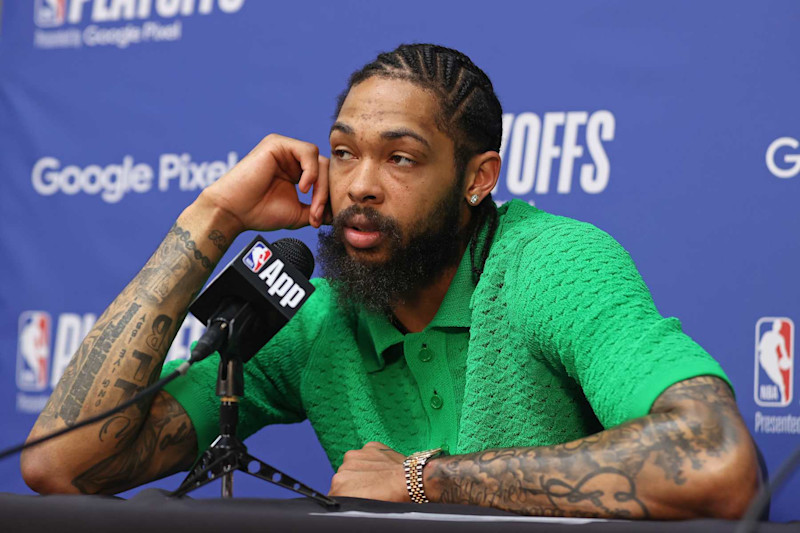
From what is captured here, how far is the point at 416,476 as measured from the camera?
1.44 meters

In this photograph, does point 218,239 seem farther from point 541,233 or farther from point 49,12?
point 49,12

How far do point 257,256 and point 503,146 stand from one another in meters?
1.31

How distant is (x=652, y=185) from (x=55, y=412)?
151cm

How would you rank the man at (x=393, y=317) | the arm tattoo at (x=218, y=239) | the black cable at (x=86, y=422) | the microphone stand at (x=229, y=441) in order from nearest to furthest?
the black cable at (x=86, y=422)
the microphone stand at (x=229, y=441)
the man at (x=393, y=317)
the arm tattoo at (x=218, y=239)

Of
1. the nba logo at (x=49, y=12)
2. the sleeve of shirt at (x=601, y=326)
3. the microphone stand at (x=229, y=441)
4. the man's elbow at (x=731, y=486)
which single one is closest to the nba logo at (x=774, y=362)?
the sleeve of shirt at (x=601, y=326)

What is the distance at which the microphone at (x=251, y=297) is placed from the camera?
1.39 m

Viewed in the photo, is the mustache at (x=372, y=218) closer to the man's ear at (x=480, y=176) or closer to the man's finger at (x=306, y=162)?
the man's finger at (x=306, y=162)

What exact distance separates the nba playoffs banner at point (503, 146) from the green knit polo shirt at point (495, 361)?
1.24 feet

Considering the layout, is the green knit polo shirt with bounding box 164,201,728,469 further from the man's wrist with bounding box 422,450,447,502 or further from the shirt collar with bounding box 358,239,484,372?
the man's wrist with bounding box 422,450,447,502

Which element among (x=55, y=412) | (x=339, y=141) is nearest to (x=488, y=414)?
(x=339, y=141)

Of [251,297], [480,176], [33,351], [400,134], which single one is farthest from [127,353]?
[33,351]

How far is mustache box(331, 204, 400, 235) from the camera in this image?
1955 millimetres

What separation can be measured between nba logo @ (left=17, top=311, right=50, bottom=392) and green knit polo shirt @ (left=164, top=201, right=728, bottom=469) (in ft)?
3.61

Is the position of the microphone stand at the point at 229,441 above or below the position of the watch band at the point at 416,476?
above
